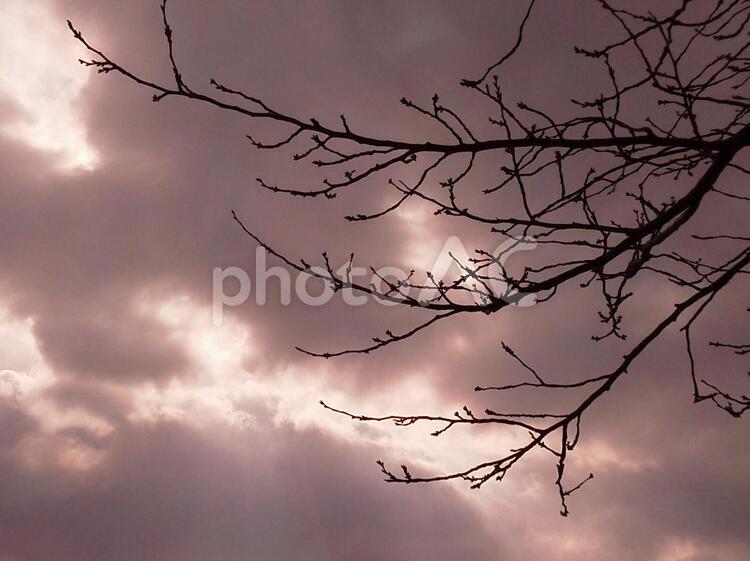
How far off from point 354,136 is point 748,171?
2585 mm

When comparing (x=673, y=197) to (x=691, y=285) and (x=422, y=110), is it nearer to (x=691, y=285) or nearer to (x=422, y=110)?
(x=691, y=285)

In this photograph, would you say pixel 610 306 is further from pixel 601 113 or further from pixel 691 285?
pixel 601 113

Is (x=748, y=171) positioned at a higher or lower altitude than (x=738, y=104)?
lower

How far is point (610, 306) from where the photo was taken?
4168mm

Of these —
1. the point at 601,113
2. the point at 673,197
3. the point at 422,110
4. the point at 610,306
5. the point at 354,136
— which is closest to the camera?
the point at 354,136

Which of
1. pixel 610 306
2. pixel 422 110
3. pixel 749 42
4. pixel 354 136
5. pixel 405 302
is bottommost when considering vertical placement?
pixel 405 302

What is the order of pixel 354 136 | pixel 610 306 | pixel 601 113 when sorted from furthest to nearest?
1. pixel 610 306
2. pixel 601 113
3. pixel 354 136

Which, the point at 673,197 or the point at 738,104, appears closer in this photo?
the point at 738,104

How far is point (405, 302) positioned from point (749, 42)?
3.14 metres

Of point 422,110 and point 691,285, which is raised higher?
point 422,110

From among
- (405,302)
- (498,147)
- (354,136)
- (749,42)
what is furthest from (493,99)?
(749,42)

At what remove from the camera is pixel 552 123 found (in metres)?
3.87

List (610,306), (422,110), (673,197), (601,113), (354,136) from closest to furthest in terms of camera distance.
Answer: (354,136) < (422,110) < (601,113) < (610,306) < (673,197)

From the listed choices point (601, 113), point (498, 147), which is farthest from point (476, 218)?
point (601, 113)
